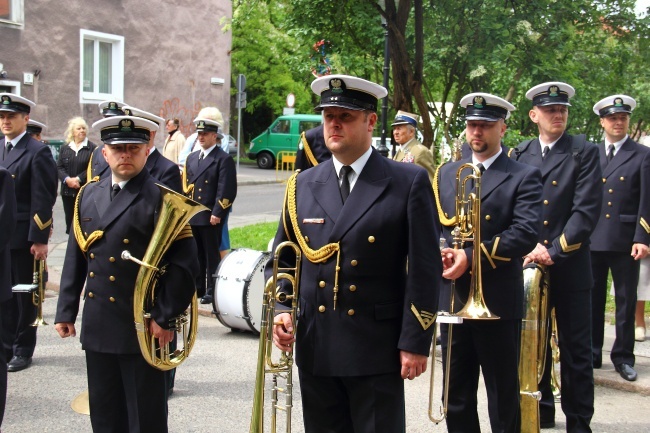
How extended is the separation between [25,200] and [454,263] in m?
4.19

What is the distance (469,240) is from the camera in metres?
4.84

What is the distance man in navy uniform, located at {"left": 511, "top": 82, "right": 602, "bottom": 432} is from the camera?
553cm

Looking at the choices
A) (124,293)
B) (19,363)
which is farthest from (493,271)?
(19,363)

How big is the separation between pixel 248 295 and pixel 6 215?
340cm

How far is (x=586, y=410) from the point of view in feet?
18.1

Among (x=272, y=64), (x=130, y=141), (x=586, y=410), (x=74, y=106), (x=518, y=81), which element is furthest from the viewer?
(x=272, y=64)

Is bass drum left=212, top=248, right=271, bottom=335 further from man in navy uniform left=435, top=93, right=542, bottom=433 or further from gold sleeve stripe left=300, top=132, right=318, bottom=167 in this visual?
man in navy uniform left=435, top=93, right=542, bottom=433

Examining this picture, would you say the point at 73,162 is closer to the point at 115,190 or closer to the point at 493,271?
the point at 115,190

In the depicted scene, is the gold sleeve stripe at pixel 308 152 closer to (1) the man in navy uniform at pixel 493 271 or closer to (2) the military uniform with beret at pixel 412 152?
(2) the military uniform with beret at pixel 412 152

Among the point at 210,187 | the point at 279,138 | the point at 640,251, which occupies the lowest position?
the point at 640,251

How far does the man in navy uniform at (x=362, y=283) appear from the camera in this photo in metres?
3.68

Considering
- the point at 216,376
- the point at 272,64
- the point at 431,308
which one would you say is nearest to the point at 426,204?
the point at 431,308

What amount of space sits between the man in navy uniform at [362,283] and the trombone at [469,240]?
3.00 ft

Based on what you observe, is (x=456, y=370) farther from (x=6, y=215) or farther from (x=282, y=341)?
(x=6, y=215)
